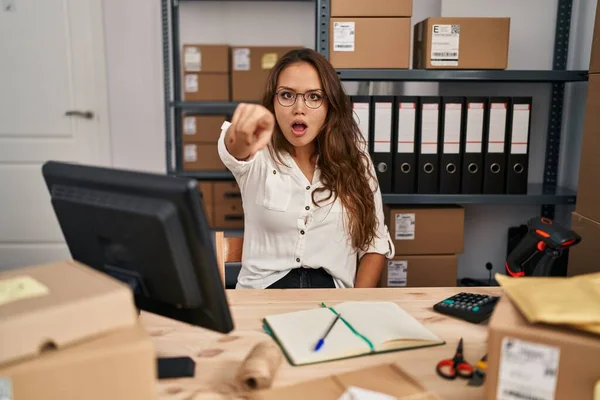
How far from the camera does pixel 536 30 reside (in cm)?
235

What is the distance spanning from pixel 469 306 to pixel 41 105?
2.81 metres

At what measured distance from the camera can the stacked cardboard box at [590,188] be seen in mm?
1565

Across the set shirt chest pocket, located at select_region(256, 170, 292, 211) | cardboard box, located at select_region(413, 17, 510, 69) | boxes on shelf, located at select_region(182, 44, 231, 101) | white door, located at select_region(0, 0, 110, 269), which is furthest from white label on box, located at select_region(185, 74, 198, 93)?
shirt chest pocket, located at select_region(256, 170, 292, 211)

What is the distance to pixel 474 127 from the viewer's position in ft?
6.82

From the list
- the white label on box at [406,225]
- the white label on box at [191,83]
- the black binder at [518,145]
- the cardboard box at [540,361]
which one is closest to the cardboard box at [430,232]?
the white label on box at [406,225]

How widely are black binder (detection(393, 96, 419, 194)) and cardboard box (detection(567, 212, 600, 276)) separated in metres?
0.65

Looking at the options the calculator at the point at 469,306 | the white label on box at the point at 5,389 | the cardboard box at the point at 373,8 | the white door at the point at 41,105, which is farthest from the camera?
the white door at the point at 41,105

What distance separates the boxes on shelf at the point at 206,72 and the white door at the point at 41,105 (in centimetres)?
73

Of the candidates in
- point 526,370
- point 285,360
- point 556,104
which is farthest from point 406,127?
point 526,370

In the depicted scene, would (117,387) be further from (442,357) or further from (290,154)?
(290,154)

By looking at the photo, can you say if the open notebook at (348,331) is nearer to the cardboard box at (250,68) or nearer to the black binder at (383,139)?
the black binder at (383,139)

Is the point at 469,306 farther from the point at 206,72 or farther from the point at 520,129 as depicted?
the point at 206,72

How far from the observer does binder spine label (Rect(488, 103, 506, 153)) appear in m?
2.07

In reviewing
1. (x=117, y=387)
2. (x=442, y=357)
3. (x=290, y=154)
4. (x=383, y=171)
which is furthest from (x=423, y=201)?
(x=117, y=387)
